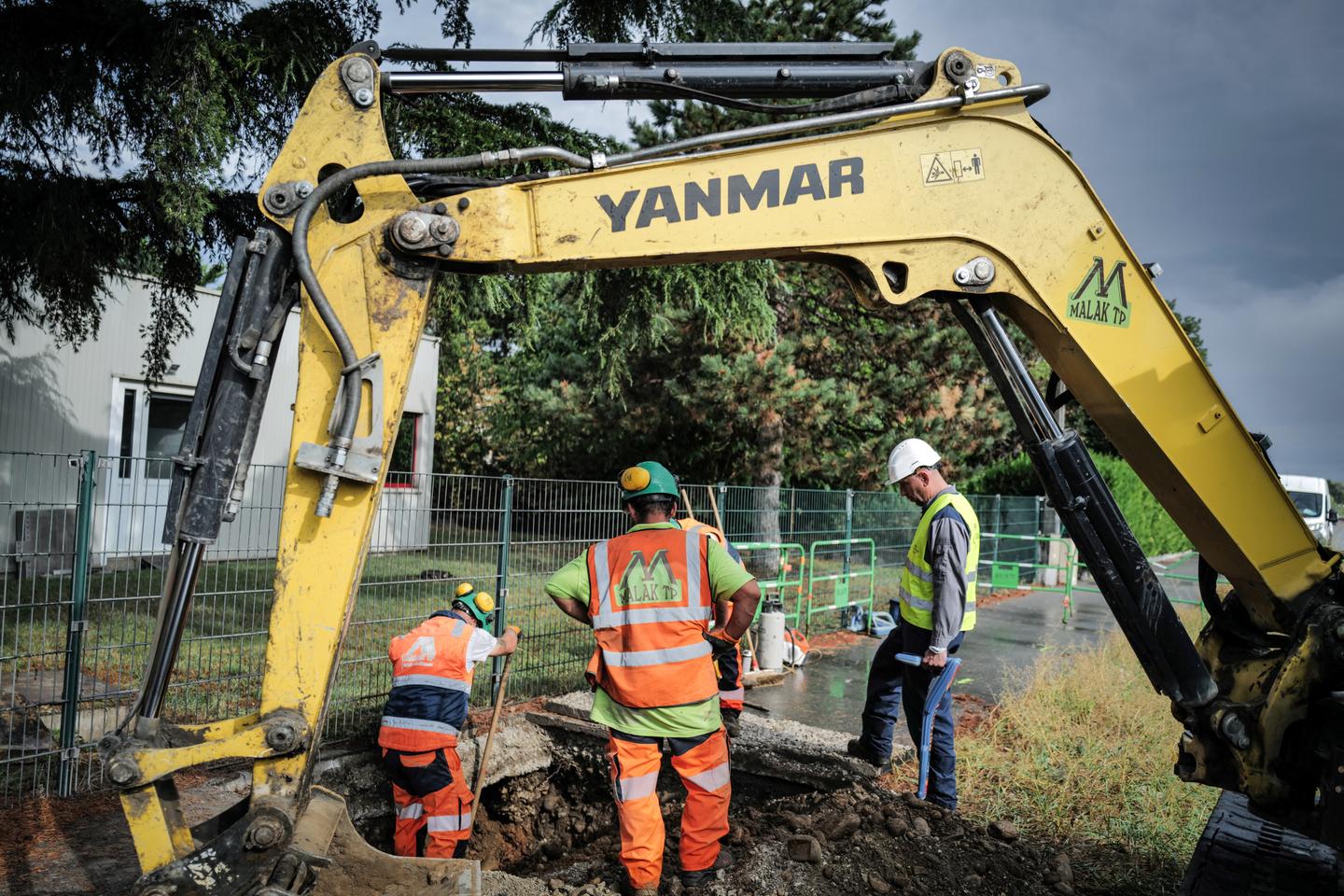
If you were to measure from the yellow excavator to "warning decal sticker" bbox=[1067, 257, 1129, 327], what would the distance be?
0.04ft

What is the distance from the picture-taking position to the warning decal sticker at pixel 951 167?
3.20 meters

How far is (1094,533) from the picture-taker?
3387 millimetres

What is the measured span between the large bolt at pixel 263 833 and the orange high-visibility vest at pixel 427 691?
210 centimetres

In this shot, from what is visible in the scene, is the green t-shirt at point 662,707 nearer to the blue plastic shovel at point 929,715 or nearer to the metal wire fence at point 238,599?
the metal wire fence at point 238,599

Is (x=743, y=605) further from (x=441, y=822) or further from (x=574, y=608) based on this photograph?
(x=441, y=822)

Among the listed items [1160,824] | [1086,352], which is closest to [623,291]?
[1086,352]

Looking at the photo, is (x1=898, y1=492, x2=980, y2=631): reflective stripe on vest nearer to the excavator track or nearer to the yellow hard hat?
the excavator track

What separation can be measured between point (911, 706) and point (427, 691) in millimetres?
2585

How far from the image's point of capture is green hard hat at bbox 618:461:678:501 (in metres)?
4.13

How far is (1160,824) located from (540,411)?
12.9 m

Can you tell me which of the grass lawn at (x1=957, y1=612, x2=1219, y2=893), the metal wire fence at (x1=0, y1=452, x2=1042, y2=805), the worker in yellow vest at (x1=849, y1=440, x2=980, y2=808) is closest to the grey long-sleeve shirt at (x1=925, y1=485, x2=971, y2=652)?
the worker in yellow vest at (x1=849, y1=440, x2=980, y2=808)

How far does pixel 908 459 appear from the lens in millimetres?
5270

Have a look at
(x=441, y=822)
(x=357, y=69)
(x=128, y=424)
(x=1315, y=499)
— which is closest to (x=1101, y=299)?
(x=357, y=69)

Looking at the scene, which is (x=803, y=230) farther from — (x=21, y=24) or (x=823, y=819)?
(x=21, y=24)
